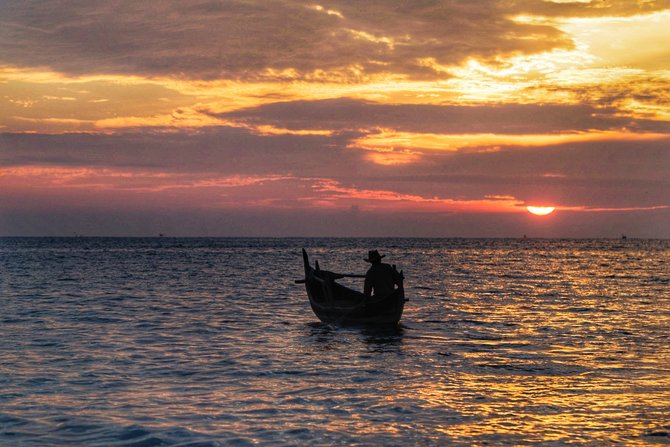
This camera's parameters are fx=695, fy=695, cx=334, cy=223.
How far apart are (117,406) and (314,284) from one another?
49.6ft

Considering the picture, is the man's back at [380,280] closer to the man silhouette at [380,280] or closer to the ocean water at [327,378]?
the man silhouette at [380,280]

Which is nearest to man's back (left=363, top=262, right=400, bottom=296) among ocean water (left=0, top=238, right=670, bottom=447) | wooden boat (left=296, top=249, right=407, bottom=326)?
wooden boat (left=296, top=249, right=407, bottom=326)

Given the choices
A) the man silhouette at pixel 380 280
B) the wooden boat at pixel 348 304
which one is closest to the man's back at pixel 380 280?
the man silhouette at pixel 380 280

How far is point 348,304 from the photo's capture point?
25.0m

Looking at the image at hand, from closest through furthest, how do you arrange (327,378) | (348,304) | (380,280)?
(327,378), (380,280), (348,304)

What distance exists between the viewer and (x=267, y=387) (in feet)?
44.2

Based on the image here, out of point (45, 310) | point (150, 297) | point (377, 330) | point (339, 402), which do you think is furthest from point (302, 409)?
point (150, 297)

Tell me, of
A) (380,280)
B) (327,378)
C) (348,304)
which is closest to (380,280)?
(380,280)

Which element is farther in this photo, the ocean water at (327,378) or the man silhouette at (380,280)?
the man silhouette at (380,280)

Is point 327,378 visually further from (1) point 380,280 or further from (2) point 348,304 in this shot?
(2) point 348,304

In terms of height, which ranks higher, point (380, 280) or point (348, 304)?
point (380, 280)

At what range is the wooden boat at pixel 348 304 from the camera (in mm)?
23188

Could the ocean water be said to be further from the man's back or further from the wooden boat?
the man's back

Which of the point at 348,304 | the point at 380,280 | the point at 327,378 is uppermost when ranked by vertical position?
the point at 380,280
